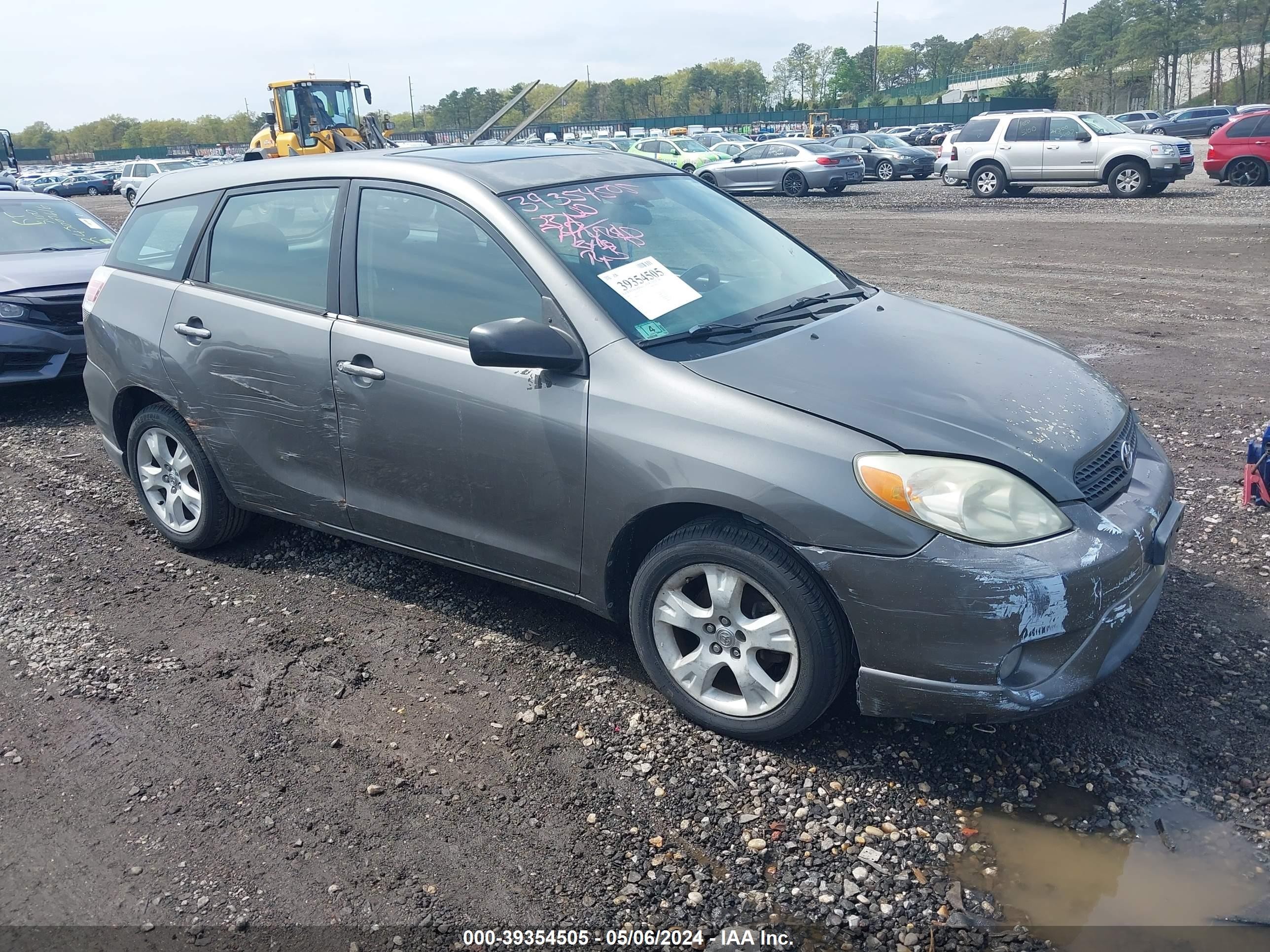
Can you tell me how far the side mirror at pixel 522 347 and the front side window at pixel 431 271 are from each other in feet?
0.66

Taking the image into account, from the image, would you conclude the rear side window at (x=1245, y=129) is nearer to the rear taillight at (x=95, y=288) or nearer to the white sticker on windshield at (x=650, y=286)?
the white sticker on windshield at (x=650, y=286)

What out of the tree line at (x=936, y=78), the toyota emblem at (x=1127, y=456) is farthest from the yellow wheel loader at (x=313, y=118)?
the toyota emblem at (x=1127, y=456)

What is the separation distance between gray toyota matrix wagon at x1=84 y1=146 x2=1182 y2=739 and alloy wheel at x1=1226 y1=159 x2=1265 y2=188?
838 inches

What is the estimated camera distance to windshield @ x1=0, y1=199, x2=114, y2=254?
27.9ft

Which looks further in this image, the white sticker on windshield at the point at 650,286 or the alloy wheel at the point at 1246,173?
the alloy wheel at the point at 1246,173

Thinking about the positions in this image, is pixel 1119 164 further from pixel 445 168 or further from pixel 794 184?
pixel 445 168

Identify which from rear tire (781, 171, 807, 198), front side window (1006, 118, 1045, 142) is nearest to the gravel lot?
front side window (1006, 118, 1045, 142)

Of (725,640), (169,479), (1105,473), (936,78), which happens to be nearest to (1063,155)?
(1105,473)

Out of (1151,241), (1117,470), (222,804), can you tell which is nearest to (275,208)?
(222,804)

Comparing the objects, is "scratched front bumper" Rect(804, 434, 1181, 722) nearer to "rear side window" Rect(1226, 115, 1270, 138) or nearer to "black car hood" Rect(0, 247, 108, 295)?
"black car hood" Rect(0, 247, 108, 295)

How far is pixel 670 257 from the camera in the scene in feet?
12.3

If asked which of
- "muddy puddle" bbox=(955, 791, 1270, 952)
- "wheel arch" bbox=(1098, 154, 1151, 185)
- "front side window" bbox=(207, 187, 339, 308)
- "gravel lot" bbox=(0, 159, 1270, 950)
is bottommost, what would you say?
"muddy puddle" bbox=(955, 791, 1270, 952)

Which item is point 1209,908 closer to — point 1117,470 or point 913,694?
point 913,694

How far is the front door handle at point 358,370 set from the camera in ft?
12.2
